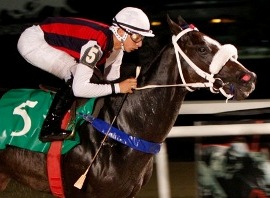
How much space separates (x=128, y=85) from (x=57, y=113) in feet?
1.46

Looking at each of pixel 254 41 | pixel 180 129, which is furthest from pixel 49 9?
pixel 180 129

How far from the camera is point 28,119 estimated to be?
3.62 metres

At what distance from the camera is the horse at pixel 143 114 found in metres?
3.43

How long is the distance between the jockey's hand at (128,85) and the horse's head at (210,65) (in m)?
0.28

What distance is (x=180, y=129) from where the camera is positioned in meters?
4.17

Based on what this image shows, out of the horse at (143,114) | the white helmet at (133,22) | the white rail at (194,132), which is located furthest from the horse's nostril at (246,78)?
the white rail at (194,132)

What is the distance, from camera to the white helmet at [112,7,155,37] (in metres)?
3.49

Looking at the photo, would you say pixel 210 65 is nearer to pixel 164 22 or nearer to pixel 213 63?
pixel 213 63

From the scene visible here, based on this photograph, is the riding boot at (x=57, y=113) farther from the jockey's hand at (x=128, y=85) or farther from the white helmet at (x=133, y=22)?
the white helmet at (x=133, y=22)

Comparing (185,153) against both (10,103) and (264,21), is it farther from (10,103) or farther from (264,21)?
(10,103)

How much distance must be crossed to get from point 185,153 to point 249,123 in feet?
11.0

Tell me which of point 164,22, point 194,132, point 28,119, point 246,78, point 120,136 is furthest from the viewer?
point 164,22

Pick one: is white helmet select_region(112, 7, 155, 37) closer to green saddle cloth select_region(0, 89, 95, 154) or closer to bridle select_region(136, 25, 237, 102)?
bridle select_region(136, 25, 237, 102)

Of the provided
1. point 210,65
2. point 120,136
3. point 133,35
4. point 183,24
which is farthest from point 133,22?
point 120,136
